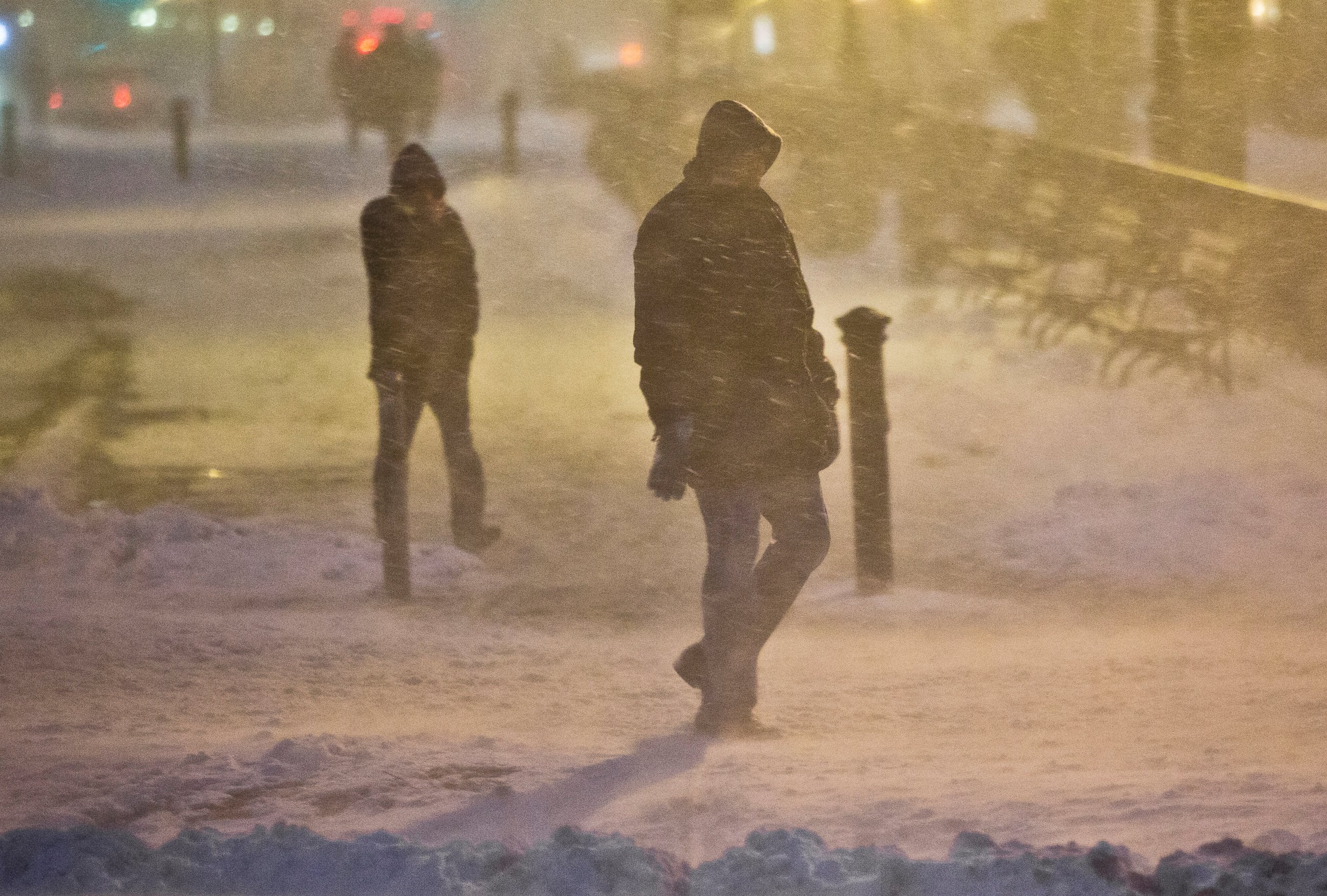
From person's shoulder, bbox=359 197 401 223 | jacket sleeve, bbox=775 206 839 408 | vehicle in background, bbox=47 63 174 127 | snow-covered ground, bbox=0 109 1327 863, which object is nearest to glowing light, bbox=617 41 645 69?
vehicle in background, bbox=47 63 174 127

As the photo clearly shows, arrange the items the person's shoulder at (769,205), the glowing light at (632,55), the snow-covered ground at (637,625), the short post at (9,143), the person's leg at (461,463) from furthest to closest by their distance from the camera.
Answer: the glowing light at (632,55), the short post at (9,143), the person's leg at (461,463), the person's shoulder at (769,205), the snow-covered ground at (637,625)

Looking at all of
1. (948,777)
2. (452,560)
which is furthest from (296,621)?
(948,777)

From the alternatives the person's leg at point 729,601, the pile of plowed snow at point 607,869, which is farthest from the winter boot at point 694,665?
the pile of plowed snow at point 607,869

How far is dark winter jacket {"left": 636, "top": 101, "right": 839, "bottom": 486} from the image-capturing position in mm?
4301

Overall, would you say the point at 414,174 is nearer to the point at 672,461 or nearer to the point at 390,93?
the point at 672,461

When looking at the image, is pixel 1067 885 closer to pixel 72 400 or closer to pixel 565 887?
pixel 565 887

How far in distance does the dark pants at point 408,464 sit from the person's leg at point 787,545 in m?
2.32

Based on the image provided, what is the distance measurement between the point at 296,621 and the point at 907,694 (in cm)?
241

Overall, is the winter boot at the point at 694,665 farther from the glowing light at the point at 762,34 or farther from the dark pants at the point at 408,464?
the glowing light at the point at 762,34

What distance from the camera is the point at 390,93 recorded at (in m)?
24.7

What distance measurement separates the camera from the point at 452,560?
6.94 meters

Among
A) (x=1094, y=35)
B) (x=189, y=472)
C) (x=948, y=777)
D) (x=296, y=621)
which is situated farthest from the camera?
(x=1094, y=35)

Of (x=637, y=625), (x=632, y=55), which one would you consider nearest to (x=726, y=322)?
(x=637, y=625)

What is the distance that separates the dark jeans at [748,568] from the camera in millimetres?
4441
